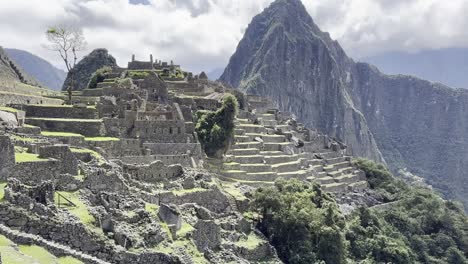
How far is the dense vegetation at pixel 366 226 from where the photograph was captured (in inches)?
1369

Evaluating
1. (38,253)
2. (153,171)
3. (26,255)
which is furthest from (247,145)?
(26,255)

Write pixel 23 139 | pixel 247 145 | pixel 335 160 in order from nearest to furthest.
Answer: pixel 23 139
pixel 247 145
pixel 335 160

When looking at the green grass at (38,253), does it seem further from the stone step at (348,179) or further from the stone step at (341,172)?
the stone step at (341,172)

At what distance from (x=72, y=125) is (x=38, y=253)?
16679 mm

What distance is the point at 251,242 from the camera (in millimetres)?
31359

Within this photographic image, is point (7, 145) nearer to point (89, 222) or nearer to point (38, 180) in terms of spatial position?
point (38, 180)

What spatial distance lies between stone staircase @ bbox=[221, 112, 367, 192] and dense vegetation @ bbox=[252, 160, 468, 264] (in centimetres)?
365

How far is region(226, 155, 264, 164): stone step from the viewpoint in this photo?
44.3 m

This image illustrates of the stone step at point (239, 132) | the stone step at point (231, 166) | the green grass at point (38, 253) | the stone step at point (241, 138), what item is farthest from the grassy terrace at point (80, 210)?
the stone step at point (239, 132)

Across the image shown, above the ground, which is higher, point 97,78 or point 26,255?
point 97,78

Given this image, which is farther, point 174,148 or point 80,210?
point 174,148

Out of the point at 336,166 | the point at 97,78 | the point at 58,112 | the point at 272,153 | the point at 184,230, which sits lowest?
the point at 184,230

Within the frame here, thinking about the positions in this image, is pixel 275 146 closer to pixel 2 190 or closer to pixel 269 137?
pixel 269 137

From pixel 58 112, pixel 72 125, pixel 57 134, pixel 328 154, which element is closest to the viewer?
pixel 57 134
